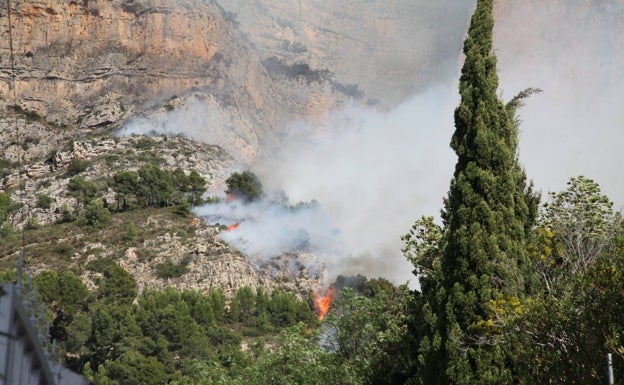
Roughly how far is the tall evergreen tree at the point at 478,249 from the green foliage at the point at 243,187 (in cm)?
7213

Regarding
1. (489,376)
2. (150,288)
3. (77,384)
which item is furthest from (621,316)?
(150,288)

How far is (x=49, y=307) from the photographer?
160ft

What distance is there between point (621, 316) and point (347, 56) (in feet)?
434

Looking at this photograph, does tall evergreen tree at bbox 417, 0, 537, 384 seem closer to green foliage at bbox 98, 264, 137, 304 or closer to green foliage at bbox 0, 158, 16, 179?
green foliage at bbox 98, 264, 137, 304

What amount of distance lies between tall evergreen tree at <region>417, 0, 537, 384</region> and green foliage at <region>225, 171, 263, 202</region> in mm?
72130


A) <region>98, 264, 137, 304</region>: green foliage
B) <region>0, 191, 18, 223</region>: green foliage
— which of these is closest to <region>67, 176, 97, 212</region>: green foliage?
<region>0, 191, 18, 223</region>: green foliage

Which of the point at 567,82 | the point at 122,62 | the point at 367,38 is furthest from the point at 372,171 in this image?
the point at 122,62

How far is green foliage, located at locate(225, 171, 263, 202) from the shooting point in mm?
89562

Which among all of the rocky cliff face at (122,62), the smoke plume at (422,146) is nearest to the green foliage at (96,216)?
the smoke plume at (422,146)

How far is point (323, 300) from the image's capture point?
7338cm

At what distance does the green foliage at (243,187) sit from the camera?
89.6 meters

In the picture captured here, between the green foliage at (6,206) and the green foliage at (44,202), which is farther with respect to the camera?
the green foliage at (44,202)

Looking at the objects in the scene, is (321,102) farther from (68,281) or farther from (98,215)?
(68,281)

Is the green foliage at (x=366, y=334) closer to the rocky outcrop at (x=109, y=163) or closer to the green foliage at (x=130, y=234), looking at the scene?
the green foliage at (x=130, y=234)
